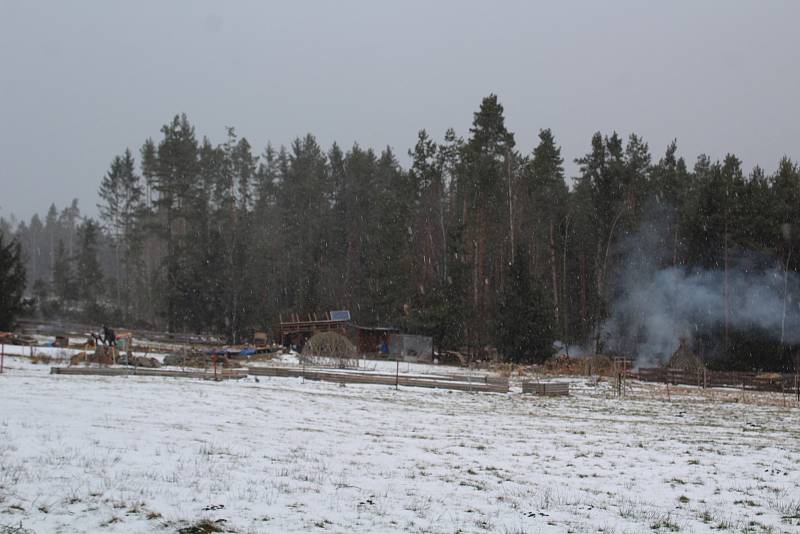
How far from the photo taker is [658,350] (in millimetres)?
59094

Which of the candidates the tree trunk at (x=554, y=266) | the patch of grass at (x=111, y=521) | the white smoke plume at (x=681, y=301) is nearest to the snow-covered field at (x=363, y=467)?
the patch of grass at (x=111, y=521)

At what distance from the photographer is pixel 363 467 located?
12.6m

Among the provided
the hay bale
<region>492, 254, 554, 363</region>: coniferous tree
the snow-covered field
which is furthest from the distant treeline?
the snow-covered field

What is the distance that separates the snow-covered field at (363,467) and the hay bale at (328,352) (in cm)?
1827

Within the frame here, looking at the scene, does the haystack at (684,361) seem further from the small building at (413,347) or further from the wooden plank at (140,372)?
the wooden plank at (140,372)

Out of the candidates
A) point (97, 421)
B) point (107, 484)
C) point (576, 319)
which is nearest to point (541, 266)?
point (576, 319)

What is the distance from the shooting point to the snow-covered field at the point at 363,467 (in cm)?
907

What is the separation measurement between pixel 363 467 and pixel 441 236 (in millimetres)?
54538

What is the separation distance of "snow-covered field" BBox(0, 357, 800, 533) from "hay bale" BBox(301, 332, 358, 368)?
18.3 metres

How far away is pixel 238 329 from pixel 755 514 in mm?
58446

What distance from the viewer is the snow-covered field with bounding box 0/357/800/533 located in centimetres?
907

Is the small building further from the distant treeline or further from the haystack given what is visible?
the haystack

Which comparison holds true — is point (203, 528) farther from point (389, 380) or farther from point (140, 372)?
point (389, 380)

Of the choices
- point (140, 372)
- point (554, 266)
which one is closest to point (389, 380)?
point (140, 372)
